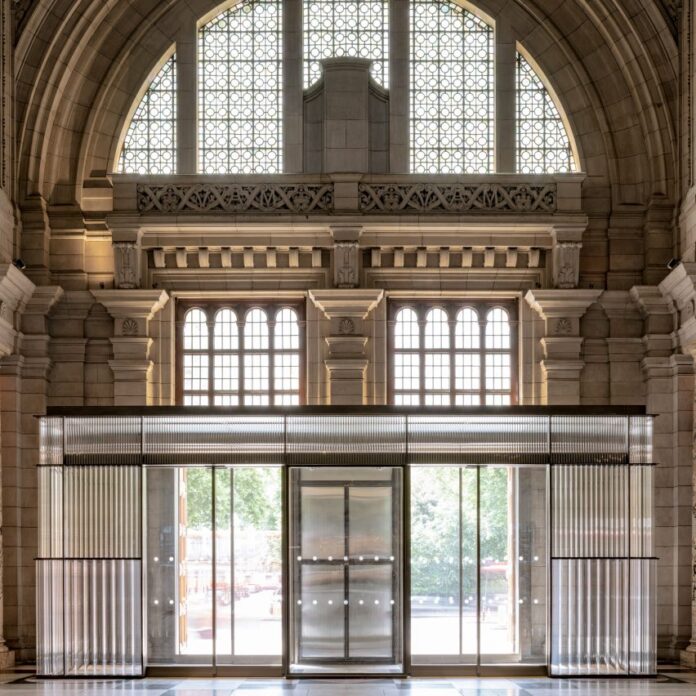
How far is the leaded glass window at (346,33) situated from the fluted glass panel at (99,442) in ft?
29.7

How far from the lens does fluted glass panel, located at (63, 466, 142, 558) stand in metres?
20.8

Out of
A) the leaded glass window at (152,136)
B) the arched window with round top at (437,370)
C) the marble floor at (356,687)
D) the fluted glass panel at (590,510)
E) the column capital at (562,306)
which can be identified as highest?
the leaded glass window at (152,136)

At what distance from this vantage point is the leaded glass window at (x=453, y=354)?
83.6 feet

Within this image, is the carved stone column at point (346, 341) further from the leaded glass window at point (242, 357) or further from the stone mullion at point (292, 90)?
the stone mullion at point (292, 90)

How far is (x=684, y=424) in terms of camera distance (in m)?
24.4

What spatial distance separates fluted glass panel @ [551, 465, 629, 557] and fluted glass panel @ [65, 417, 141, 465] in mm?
7091

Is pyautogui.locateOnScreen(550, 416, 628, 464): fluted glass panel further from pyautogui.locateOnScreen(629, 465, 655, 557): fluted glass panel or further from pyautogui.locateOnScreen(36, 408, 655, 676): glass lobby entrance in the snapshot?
pyautogui.locateOnScreen(629, 465, 655, 557): fluted glass panel

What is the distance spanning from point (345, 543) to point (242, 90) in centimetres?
1030

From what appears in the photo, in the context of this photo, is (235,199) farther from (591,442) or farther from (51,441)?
(591,442)

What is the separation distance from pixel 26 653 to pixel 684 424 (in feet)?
44.2

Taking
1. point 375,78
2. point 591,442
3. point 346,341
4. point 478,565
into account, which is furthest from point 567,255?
point 478,565

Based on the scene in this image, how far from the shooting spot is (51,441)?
21.0 meters

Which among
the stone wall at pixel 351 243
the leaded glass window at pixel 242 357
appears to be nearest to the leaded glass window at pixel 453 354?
the stone wall at pixel 351 243

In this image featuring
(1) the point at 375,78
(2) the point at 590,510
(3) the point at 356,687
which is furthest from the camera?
(1) the point at 375,78
